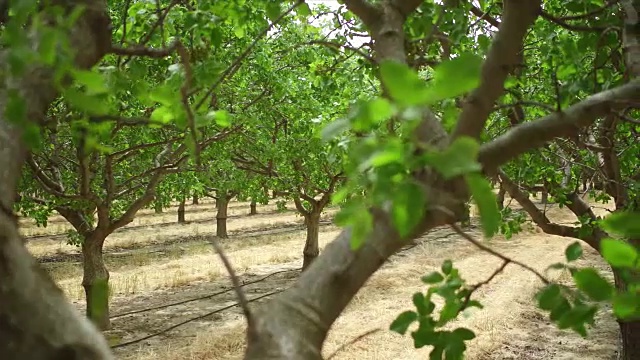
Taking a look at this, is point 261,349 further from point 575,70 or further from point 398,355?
point 398,355

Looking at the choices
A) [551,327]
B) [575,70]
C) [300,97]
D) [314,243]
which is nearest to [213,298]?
[314,243]

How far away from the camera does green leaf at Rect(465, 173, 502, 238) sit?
794 mm

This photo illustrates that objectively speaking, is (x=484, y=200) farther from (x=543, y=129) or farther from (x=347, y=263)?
(x=543, y=129)

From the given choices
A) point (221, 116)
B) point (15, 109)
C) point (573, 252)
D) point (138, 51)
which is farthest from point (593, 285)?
point (138, 51)

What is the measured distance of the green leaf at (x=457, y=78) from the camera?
729mm

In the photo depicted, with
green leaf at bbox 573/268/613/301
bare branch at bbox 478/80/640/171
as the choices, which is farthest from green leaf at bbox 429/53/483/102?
bare branch at bbox 478/80/640/171

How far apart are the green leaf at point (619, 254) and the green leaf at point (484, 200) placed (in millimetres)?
390

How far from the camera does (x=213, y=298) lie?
13297 millimetres

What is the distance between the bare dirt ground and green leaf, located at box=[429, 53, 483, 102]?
17.8ft

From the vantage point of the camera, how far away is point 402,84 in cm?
71

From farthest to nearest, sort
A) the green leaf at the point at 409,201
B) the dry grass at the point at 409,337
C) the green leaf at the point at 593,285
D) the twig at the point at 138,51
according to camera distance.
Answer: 1. the dry grass at the point at 409,337
2. the twig at the point at 138,51
3. the green leaf at the point at 593,285
4. the green leaf at the point at 409,201

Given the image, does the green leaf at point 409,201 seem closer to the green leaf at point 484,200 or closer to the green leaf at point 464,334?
the green leaf at point 484,200

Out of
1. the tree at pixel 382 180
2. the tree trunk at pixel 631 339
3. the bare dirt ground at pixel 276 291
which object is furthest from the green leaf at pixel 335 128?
the tree trunk at pixel 631 339

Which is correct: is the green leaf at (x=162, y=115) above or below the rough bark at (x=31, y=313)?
above
